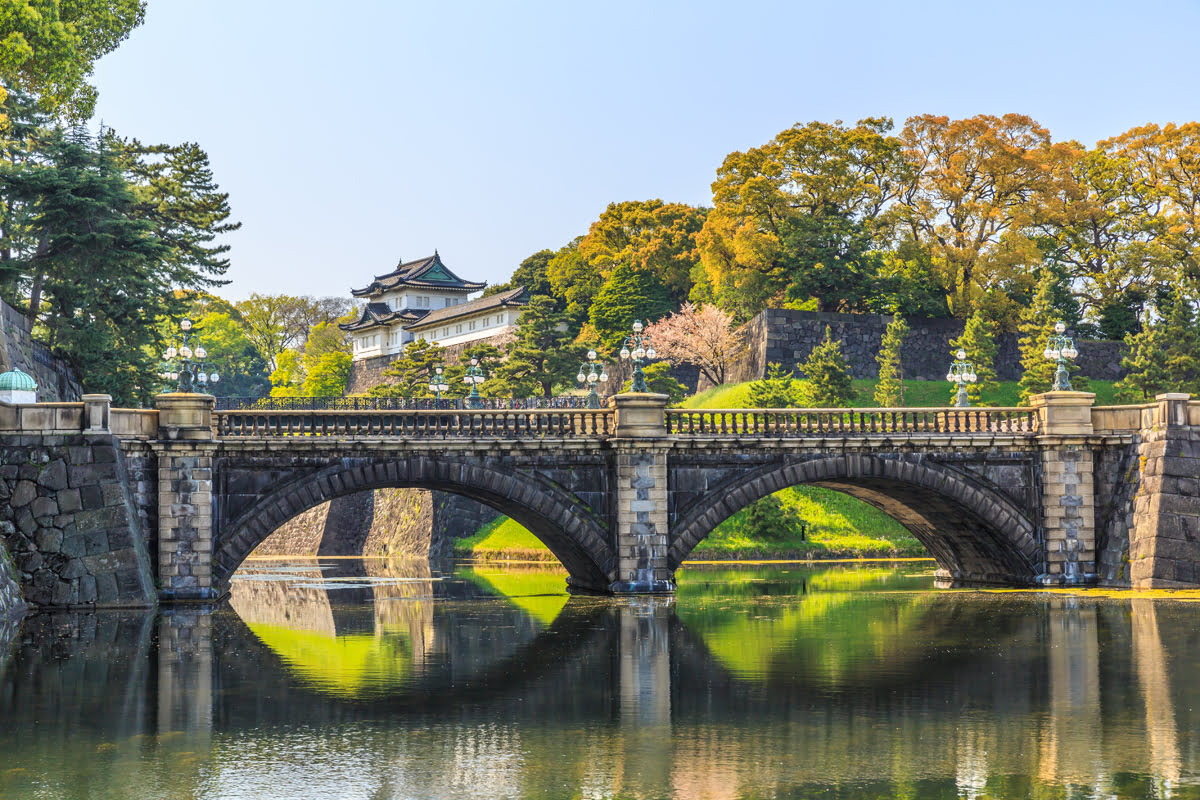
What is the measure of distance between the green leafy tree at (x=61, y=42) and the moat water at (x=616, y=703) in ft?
93.0

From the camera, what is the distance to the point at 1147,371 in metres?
68.0

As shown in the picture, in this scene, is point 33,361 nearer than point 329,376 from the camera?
Yes

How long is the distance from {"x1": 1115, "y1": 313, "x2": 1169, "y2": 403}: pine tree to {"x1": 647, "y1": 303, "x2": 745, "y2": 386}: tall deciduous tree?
70.6ft

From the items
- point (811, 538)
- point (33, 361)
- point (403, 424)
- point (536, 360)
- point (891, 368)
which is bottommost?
point (811, 538)

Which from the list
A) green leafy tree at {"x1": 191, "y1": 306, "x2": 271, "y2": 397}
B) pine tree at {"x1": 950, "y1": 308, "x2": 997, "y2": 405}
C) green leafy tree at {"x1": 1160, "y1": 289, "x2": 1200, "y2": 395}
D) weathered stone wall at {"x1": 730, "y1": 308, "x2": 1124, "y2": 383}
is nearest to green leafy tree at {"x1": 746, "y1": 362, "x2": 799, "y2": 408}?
weathered stone wall at {"x1": 730, "y1": 308, "x2": 1124, "y2": 383}

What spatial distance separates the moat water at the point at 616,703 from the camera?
15.1 meters

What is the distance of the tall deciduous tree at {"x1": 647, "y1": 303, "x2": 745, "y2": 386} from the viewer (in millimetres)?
80875

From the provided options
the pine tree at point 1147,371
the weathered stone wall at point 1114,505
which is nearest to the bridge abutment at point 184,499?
the weathered stone wall at point 1114,505

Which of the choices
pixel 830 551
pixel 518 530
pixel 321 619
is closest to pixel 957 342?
pixel 830 551

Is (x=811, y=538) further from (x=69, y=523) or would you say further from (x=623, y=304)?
(x=69, y=523)

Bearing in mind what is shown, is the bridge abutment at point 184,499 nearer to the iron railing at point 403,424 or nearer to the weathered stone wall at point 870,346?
the iron railing at point 403,424

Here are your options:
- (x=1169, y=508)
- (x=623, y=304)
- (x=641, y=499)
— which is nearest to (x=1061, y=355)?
(x=1169, y=508)

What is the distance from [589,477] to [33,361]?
68.6 ft

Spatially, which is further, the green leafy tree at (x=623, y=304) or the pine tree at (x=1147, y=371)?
the green leafy tree at (x=623, y=304)
